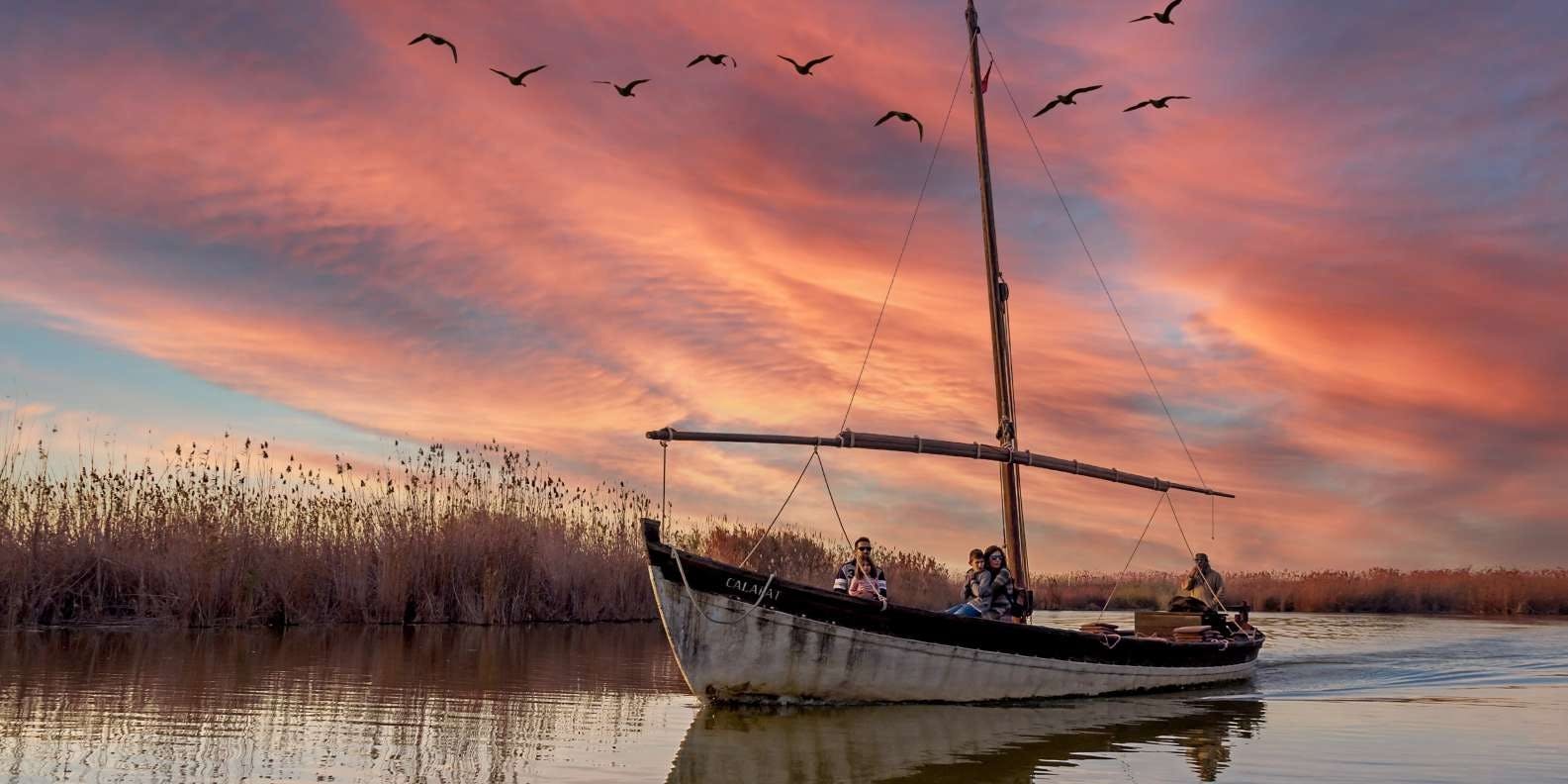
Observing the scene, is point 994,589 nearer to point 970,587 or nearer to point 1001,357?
point 970,587

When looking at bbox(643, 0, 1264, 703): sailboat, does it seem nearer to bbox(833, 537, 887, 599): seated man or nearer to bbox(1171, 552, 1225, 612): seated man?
bbox(833, 537, 887, 599): seated man

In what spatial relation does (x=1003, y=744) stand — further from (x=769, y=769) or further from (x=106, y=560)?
(x=106, y=560)

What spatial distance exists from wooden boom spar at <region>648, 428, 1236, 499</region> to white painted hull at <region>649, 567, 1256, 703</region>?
2238 millimetres

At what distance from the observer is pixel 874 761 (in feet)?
36.1

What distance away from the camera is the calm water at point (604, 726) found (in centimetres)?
980

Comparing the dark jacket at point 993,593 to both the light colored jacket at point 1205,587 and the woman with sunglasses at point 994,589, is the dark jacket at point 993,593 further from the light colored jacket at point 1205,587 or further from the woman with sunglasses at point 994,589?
the light colored jacket at point 1205,587

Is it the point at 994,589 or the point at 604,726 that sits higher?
the point at 994,589

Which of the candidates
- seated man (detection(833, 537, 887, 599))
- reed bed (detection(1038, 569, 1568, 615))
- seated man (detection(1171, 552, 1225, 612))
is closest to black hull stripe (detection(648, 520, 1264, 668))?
seated man (detection(833, 537, 887, 599))

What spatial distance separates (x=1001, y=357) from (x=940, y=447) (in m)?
3.79

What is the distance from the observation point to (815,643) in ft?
48.3

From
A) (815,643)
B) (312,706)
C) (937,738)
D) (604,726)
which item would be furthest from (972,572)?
(312,706)

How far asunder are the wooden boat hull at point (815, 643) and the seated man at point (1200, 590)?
23.9 feet

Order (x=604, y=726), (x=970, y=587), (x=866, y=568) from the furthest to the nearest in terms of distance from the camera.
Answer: (x=970, y=587) < (x=866, y=568) < (x=604, y=726)

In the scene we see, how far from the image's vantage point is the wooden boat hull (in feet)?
47.4
